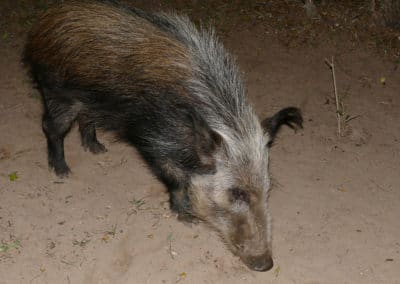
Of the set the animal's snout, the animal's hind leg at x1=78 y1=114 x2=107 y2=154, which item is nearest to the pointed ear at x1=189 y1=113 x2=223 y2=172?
the animal's snout

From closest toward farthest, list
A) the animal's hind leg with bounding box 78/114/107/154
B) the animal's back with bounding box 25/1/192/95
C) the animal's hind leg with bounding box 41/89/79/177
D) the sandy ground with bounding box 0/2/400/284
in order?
the sandy ground with bounding box 0/2/400/284, the animal's back with bounding box 25/1/192/95, the animal's hind leg with bounding box 41/89/79/177, the animal's hind leg with bounding box 78/114/107/154

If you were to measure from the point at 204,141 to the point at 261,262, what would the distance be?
939 mm

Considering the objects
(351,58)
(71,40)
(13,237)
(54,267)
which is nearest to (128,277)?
(54,267)

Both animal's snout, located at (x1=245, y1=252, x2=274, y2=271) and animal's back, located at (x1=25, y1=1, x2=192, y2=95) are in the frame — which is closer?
animal's snout, located at (x1=245, y1=252, x2=274, y2=271)

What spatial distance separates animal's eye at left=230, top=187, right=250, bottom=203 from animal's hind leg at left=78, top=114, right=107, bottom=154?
71.2 inches

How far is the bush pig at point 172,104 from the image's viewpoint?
3824mm

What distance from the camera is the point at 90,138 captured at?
516 centimetres

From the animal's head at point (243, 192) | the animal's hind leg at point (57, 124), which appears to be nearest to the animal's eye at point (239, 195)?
the animal's head at point (243, 192)

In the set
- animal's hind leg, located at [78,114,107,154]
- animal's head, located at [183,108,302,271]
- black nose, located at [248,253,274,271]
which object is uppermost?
animal's head, located at [183,108,302,271]

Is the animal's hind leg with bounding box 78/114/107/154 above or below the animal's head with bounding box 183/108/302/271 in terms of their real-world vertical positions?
below

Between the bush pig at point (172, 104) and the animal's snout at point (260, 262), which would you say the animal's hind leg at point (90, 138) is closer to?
the bush pig at point (172, 104)

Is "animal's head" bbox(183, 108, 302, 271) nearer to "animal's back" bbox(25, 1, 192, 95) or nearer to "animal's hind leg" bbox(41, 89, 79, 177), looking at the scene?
"animal's back" bbox(25, 1, 192, 95)

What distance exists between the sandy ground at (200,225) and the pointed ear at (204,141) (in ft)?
2.54

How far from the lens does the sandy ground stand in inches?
159
